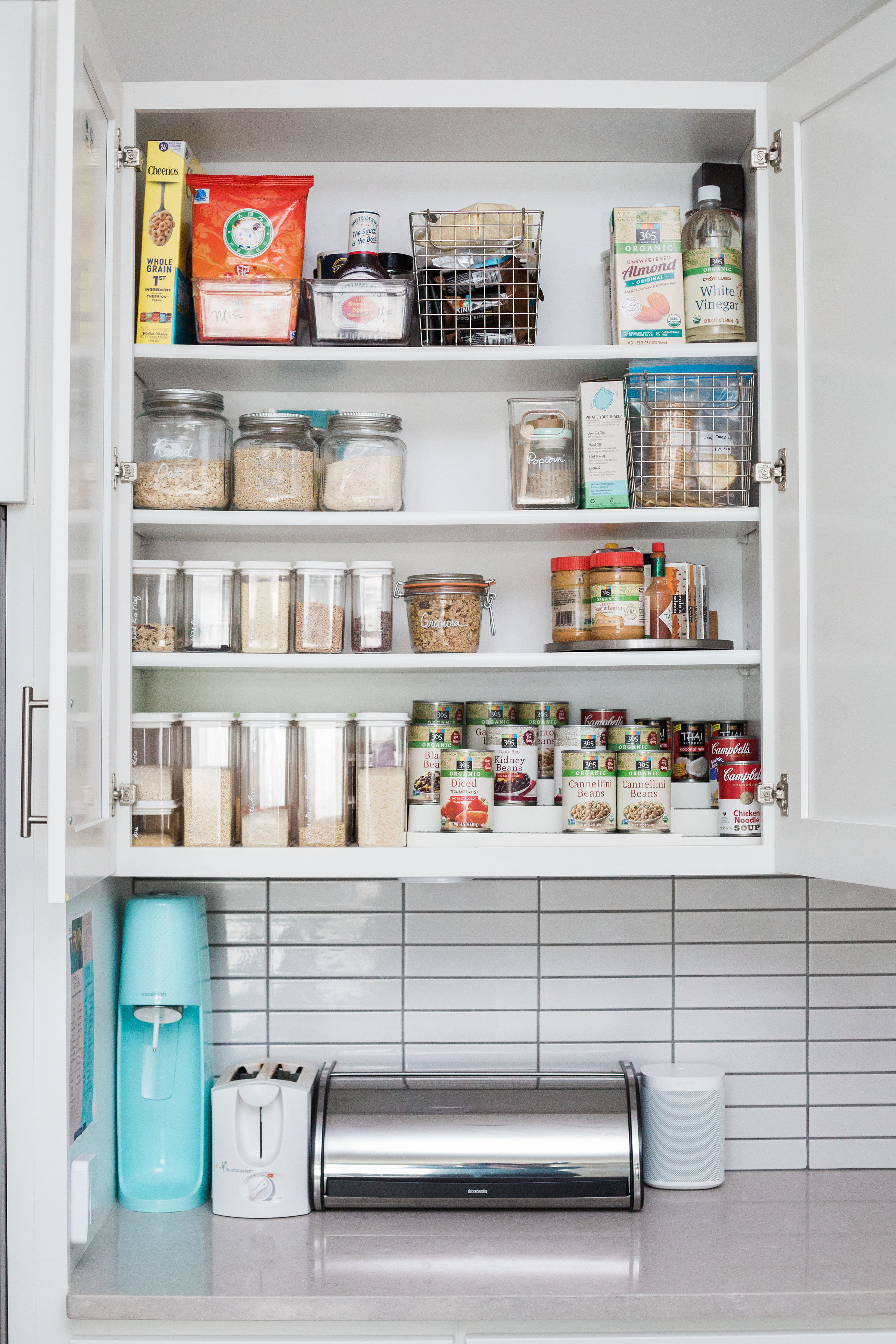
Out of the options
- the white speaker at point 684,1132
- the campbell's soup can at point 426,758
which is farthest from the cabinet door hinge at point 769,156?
the white speaker at point 684,1132

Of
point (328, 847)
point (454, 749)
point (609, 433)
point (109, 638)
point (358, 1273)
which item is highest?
point (609, 433)

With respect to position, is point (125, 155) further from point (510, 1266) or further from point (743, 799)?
point (510, 1266)

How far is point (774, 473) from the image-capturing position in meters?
1.66

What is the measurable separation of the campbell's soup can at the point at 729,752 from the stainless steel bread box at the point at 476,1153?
53cm

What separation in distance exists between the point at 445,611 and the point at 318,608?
0.20 m

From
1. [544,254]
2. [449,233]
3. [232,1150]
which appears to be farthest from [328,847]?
[544,254]

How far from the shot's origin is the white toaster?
1.69m

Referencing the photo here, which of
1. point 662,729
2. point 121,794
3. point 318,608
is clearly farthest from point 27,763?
point 662,729

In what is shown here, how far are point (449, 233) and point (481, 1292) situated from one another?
5.16 feet

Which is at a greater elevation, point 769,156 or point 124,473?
point 769,156

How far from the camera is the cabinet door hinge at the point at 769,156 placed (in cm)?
165

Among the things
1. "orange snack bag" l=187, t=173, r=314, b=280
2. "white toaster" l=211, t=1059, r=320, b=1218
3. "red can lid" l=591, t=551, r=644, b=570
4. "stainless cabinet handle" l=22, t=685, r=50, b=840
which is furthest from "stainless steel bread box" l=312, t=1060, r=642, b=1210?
"orange snack bag" l=187, t=173, r=314, b=280

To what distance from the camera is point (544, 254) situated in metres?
1.94

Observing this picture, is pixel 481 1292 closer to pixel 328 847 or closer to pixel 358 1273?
pixel 358 1273
